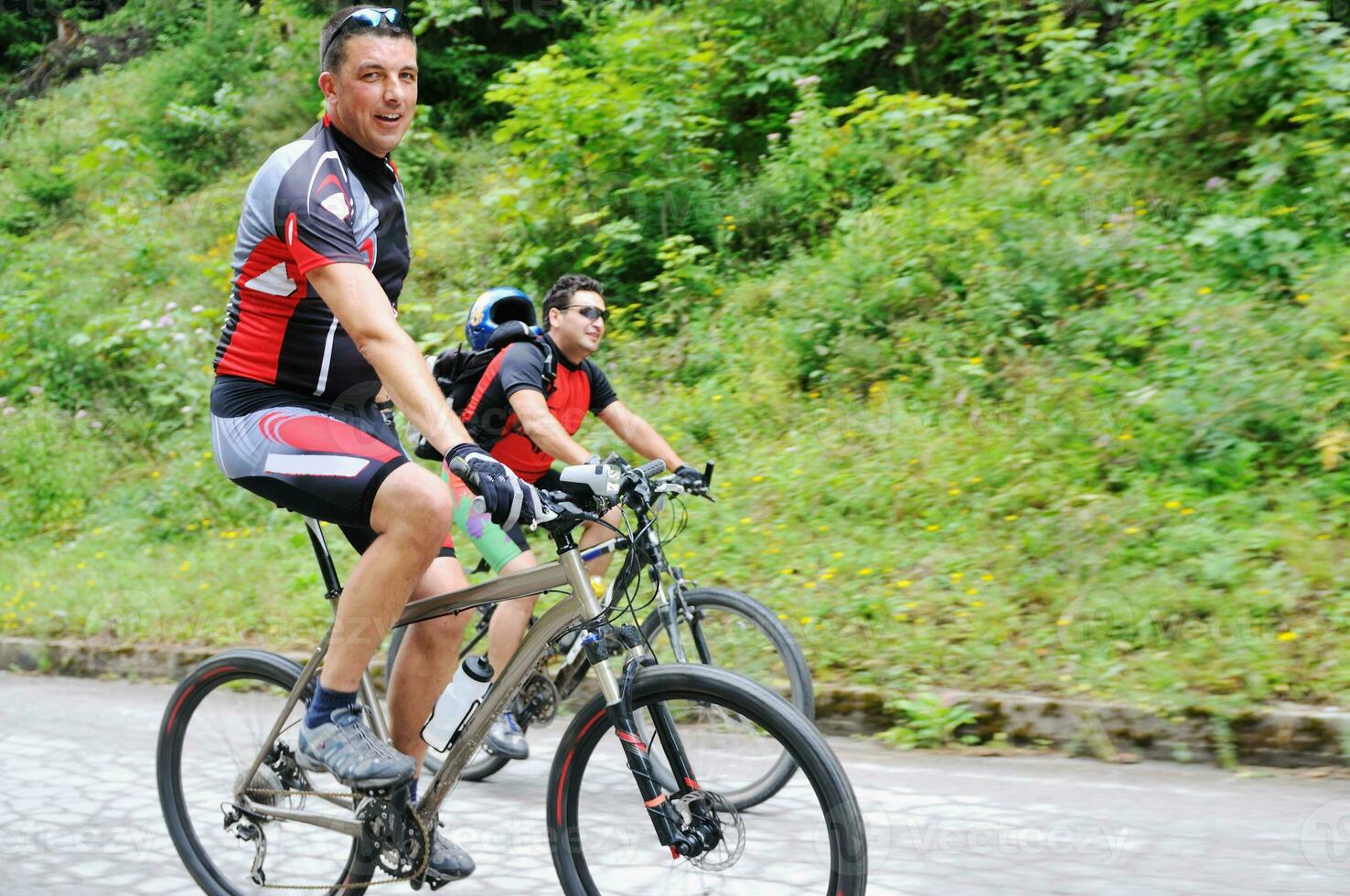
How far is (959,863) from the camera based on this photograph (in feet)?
12.8

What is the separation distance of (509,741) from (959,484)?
324 cm

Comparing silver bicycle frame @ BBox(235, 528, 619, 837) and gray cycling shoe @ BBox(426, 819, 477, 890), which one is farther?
gray cycling shoe @ BBox(426, 819, 477, 890)

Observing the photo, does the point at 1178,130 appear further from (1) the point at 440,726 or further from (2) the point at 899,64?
(1) the point at 440,726

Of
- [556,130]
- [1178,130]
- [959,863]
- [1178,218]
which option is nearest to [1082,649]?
[959,863]

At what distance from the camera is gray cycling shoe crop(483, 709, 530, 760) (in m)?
4.93

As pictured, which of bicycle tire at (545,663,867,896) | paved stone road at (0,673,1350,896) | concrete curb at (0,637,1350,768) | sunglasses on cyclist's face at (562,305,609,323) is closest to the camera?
bicycle tire at (545,663,867,896)

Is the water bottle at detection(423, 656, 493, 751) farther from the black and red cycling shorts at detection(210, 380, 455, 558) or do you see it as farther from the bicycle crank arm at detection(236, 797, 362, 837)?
the black and red cycling shorts at detection(210, 380, 455, 558)

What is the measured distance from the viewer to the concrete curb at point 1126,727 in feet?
15.0

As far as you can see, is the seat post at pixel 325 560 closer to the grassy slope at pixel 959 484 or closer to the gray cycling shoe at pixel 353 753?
the gray cycling shoe at pixel 353 753

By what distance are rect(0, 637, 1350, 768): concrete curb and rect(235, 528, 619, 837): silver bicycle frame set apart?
2.60 m

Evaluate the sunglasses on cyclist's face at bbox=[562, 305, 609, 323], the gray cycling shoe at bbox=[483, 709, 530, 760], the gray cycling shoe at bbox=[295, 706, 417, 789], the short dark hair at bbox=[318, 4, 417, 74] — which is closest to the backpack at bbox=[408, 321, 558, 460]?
the sunglasses on cyclist's face at bbox=[562, 305, 609, 323]

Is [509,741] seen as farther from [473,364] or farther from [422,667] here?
[422,667]

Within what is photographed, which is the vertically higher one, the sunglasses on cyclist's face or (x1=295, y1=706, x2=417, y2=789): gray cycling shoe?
the sunglasses on cyclist's face

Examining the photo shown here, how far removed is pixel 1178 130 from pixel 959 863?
22.4 ft
